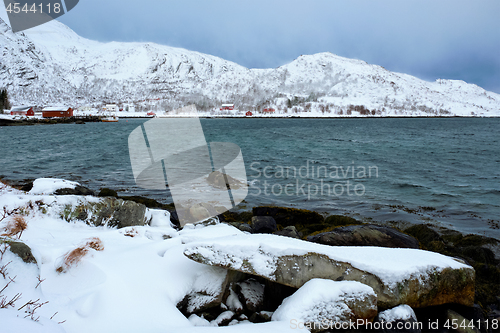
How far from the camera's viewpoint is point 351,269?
400 centimetres

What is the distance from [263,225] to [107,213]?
13.4 feet

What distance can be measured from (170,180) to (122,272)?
1219 centimetres

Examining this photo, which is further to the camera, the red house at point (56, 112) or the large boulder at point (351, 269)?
the red house at point (56, 112)

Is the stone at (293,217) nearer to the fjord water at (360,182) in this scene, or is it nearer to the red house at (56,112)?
the fjord water at (360,182)

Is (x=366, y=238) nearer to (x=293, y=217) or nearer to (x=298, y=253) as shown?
(x=298, y=253)

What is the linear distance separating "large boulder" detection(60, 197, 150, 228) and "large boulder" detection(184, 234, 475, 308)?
10.1 ft

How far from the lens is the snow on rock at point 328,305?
3525 millimetres

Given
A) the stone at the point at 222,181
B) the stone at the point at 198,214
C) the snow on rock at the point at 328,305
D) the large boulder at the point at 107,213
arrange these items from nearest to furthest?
the snow on rock at the point at 328,305 → the large boulder at the point at 107,213 → the stone at the point at 198,214 → the stone at the point at 222,181

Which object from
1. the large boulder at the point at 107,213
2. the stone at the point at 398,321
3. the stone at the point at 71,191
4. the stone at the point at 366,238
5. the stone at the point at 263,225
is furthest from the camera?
the stone at the point at 71,191

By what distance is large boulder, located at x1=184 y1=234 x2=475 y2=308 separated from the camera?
3.92m

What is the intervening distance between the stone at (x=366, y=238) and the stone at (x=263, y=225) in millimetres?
1552

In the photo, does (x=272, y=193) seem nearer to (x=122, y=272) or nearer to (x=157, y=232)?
(x=157, y=232)

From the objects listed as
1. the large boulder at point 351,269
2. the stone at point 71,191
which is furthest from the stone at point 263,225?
the stone at point 71,191

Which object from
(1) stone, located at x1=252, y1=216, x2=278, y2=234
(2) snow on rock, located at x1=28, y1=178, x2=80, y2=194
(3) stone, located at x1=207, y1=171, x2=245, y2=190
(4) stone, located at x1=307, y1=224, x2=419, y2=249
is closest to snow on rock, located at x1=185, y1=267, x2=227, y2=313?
(4) stone, located at x1=307, y1=224, x2=419, y2=249
